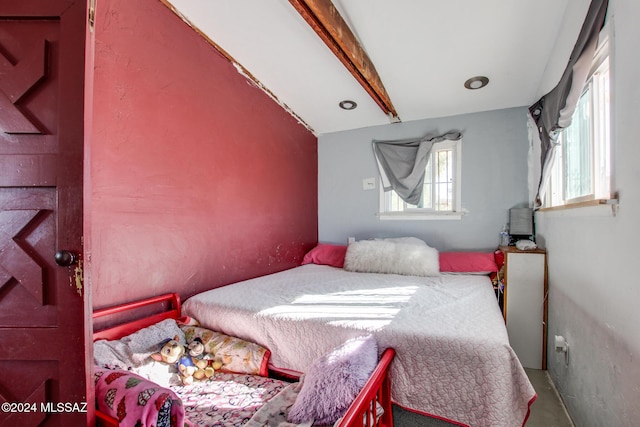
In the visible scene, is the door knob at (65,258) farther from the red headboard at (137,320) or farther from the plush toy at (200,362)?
the plush toy at (200,362)

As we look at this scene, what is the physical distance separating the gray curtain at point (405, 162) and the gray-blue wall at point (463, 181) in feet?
0.36

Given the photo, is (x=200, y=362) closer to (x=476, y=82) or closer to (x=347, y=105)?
(x=347, y=105)

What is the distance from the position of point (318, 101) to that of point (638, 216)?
2.64 meters

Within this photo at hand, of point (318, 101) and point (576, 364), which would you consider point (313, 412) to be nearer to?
point (576, 364)

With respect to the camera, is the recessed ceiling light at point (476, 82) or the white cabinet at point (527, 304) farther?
the recessed ceiling light at point (476, 82)

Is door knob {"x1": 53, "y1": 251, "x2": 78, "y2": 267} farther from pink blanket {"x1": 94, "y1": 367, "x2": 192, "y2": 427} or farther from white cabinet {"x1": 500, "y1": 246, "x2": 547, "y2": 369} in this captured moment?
white cabinet {"x1": 500, "y1": 246, "x2": 547, "y2": 369}

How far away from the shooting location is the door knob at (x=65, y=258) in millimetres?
939

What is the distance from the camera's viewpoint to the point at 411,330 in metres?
1.40

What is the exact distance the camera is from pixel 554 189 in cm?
230

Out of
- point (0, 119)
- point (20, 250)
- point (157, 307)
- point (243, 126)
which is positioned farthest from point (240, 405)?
point (243, 126)

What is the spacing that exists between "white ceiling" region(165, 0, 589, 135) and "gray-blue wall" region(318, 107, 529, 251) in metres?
0.24

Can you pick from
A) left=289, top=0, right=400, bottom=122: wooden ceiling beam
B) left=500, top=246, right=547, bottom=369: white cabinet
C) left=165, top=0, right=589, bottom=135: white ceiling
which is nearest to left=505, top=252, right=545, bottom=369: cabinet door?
left=500, top=246, right=547, bottom=369: white cabinet

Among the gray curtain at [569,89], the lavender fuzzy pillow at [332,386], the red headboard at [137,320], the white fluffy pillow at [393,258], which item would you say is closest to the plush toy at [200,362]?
the red headboard at [137,320]

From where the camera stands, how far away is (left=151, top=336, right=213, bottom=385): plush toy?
155 centimetres
